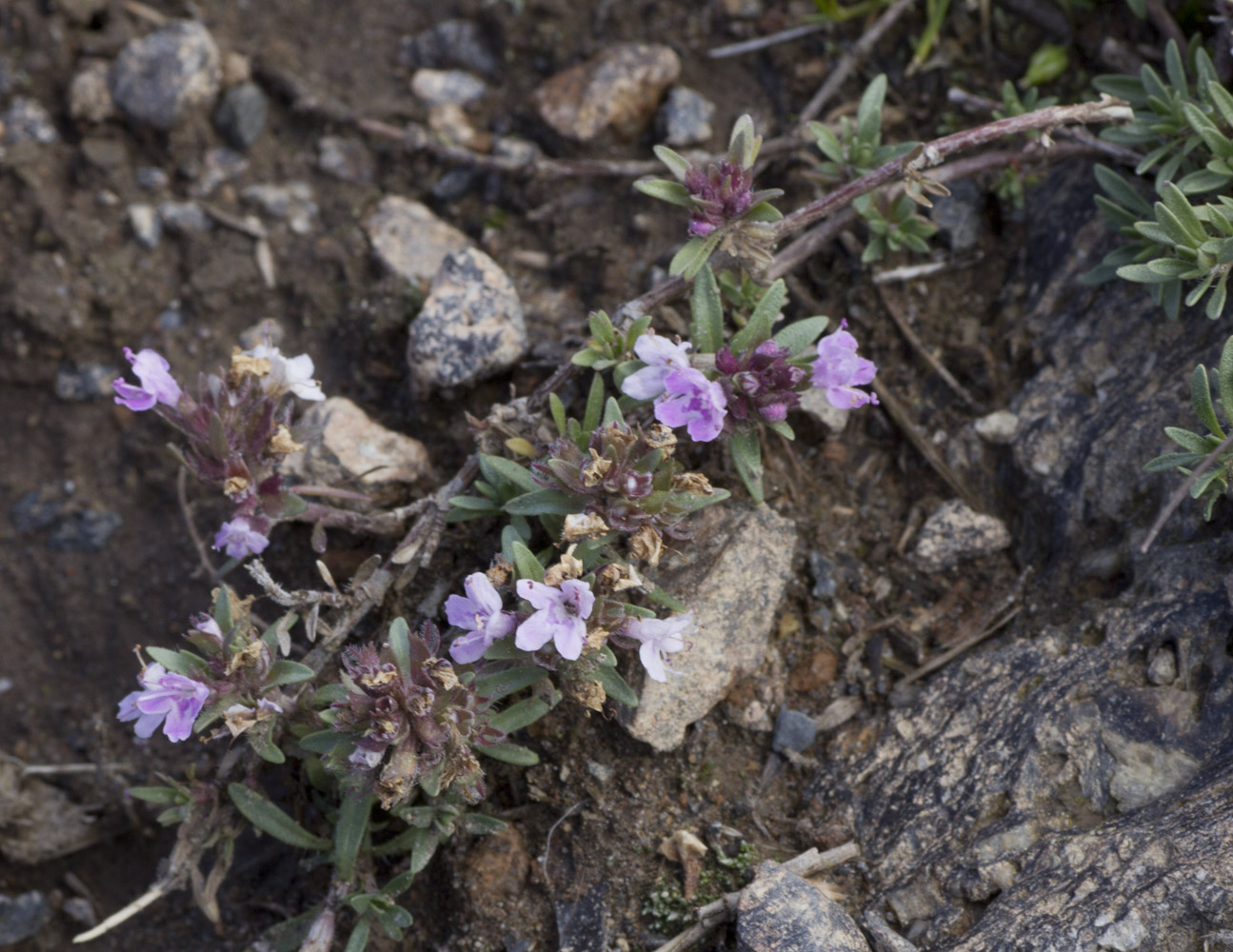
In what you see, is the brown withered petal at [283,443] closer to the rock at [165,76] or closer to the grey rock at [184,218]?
the grey rock at [184,218]

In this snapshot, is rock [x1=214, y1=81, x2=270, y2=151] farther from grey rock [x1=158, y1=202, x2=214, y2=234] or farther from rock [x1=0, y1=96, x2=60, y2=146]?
rock [x1=0, y1=96, x2=60, y2=146]

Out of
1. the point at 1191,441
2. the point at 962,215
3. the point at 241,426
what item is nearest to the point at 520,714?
the point at 241,426

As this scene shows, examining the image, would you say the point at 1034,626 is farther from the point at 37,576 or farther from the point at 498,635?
the point at 37,576

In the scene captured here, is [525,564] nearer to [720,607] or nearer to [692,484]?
[692,484]

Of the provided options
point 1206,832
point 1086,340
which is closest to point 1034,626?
point 1206,832

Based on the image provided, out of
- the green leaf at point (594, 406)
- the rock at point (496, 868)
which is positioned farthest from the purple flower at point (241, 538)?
the rock at point (496, 868)
